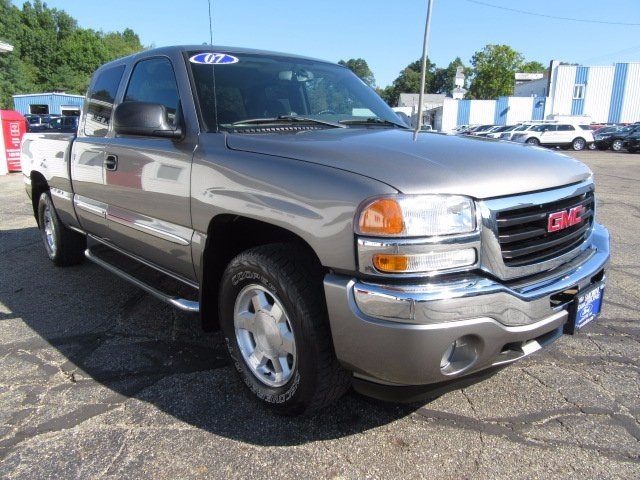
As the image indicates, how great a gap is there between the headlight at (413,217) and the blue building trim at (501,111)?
52024mm

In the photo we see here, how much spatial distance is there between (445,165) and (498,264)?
0.47 meters

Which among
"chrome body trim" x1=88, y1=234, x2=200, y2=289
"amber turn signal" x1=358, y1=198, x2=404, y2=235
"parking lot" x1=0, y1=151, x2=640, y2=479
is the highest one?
"amber turn signal" x1=358, y1=198, x2=404, y2=235

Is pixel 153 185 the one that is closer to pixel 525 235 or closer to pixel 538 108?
pixel 525 235

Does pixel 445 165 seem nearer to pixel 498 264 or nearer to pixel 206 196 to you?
pixel 498 264

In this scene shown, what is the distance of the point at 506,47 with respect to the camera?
70.8 meters

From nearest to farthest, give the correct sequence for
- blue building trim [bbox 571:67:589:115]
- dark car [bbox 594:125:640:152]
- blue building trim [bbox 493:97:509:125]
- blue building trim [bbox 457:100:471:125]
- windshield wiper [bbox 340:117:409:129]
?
windshield wiper [bbox 340:117:409:129], dark car [bbox 594:125:640:152], blue building trim [bbox 571:67:589:115], blue building trim [bbox 493:97:509:125], blue building trim [bbox 457:100:471:125]

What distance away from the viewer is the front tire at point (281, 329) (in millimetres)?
2217

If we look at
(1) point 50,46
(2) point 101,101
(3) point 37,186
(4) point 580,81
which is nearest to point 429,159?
(2) point 101,101

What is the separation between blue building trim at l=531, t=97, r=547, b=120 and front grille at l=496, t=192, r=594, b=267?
52145 mm

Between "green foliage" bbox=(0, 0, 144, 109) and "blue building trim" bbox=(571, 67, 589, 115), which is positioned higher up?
"green foliage" bbox=(0, 0, 144, 109)

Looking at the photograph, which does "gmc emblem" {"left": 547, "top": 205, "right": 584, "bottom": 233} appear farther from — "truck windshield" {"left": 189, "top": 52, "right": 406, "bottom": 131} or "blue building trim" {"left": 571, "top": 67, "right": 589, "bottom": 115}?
"blue building trim" {"left": 571, "top": 67, "right": 589, "bottom": 115}

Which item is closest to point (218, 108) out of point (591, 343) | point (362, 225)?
point (362, 225)

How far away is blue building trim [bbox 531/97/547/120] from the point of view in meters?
48.9

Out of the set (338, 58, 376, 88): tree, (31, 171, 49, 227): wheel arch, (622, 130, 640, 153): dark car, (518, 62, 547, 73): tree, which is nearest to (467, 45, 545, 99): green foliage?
(338, 58, 376, 88): tree
